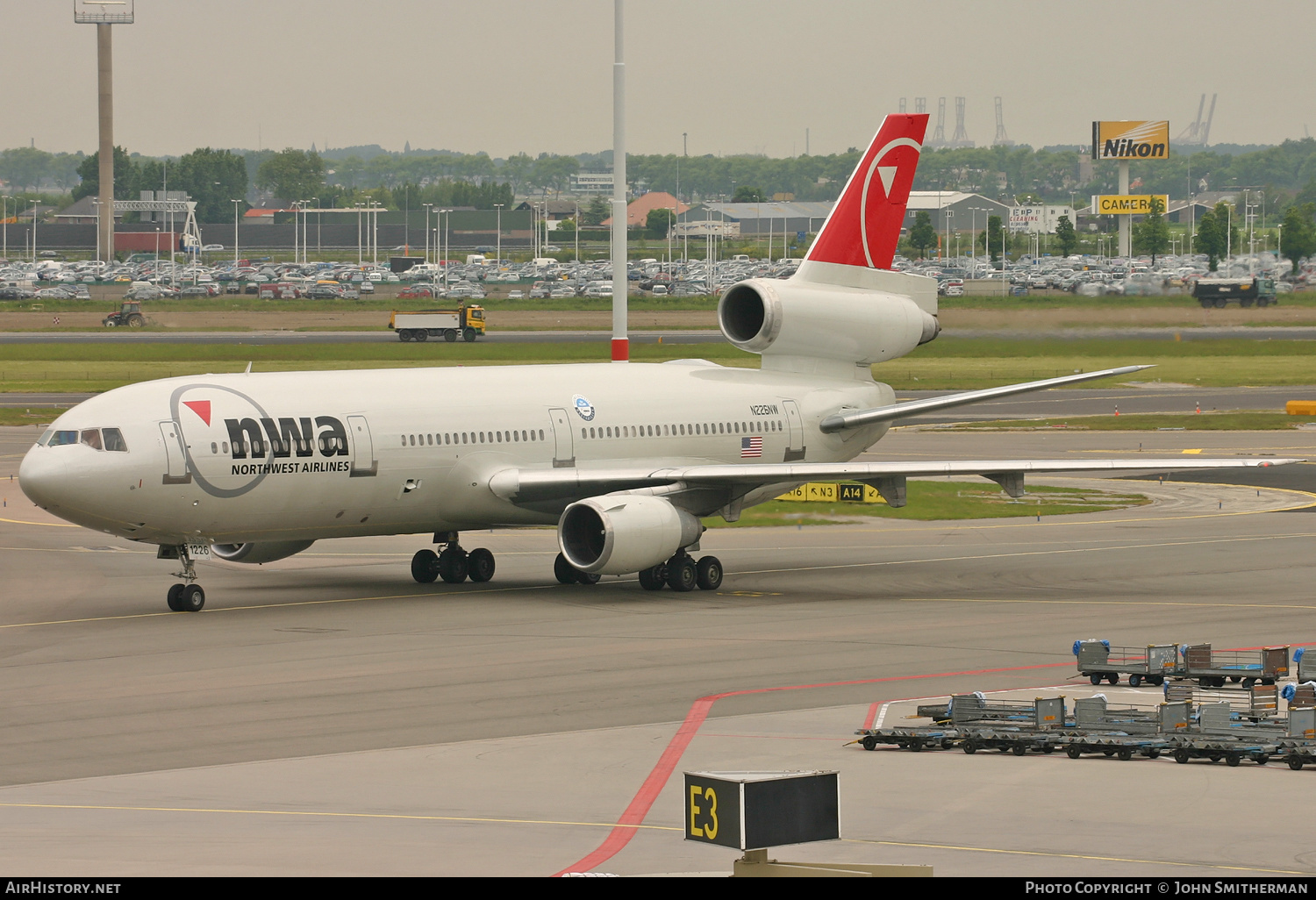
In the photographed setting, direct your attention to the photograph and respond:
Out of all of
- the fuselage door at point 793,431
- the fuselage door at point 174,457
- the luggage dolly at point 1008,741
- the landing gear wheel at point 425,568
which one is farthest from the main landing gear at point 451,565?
the luggage dolly at point 1008,741

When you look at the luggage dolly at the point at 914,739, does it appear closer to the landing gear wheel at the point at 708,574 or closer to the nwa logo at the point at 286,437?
the landing gear wheel at the point at 708,574

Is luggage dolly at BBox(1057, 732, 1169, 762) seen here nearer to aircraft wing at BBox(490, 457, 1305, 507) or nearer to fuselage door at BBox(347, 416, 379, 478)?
aircraft wing at BBox(490, 457, 1305, 507)

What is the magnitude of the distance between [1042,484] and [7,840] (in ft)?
156

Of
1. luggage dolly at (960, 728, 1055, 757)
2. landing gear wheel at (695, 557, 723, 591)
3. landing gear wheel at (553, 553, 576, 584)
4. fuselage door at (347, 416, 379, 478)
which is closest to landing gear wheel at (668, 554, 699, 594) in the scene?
landing gear wheel at (695, 557, 723, 591)

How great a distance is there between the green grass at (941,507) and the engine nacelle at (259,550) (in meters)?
15.5

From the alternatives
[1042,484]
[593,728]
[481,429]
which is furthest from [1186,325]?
[593,728]

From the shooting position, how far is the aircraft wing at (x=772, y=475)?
37375 mm

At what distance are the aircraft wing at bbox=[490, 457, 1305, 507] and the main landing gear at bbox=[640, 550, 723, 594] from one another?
176cm

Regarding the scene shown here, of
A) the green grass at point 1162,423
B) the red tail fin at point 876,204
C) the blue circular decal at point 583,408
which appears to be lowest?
the green grass at point 1162,423

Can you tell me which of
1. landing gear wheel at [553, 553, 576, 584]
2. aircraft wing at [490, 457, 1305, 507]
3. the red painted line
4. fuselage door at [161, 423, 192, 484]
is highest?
fuselage door at [161, 423, 192, 484]

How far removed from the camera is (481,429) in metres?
38.9

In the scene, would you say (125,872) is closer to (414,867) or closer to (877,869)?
(414,867)

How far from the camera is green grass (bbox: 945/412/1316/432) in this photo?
241ft

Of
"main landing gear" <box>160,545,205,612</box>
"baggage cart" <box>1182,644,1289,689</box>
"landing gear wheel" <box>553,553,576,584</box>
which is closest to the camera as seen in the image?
"baggage cart" <box>1182,644,1289,689</box>
